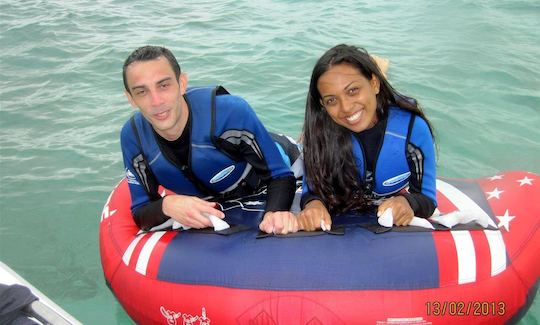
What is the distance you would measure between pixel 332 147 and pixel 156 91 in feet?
3.04

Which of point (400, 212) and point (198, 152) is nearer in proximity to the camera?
point (400, 212)

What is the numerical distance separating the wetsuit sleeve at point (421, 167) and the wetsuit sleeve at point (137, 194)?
1.29 m

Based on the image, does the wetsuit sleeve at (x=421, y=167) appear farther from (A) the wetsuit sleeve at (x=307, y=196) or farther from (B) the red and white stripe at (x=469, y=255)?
(A) the wetsuit sleeve at (x=307, y=196)

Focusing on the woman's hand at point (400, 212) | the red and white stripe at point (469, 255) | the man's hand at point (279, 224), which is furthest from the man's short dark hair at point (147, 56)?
the red and white stripe at point (469, 255)

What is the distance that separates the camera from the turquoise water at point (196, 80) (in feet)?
12.6

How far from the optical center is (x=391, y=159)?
254 cm

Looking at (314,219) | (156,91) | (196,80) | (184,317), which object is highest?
(156,91)

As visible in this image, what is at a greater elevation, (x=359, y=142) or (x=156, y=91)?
(x=156, y=91)

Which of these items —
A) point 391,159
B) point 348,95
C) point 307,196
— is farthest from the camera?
point 307,196

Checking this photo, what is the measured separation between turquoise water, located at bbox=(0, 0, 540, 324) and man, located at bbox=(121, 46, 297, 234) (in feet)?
3.15

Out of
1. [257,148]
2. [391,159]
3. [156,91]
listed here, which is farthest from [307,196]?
[156,91]

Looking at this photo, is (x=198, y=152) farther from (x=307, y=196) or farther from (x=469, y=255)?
(x=469, y=255)

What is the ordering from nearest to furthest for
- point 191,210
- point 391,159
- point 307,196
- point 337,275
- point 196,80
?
point 337,275, point 191,210, point 391,159, point 307,196, point 196,80

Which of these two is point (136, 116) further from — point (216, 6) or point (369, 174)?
point (216, 6)
